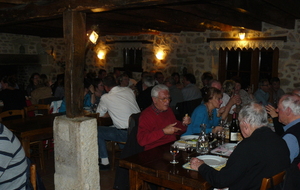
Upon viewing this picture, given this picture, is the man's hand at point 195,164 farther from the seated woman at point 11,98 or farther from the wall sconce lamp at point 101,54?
the wall sconce lamp at point 101,54

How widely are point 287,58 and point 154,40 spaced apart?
13.8 ft

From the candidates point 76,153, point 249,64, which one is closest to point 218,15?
point 249,64

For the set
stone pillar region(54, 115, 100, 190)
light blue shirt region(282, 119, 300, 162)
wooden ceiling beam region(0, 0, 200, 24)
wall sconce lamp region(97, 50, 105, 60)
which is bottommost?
stone pillar region(54, 115, 100, 190)

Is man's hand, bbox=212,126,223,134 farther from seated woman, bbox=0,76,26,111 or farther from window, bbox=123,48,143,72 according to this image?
window, bbox=123,48,143,72

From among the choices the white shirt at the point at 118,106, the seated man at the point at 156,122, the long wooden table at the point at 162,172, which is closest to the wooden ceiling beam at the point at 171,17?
the white shirt at the point at 118,106

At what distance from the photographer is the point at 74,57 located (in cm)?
336

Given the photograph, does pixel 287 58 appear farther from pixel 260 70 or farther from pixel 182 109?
pixel 182 109

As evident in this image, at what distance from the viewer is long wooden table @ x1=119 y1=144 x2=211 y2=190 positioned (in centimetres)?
243

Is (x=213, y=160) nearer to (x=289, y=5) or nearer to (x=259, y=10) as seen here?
(x=259, y=10)

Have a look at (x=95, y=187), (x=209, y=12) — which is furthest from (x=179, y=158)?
(x=209, y=12)

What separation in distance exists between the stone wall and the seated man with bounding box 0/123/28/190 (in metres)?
6.86

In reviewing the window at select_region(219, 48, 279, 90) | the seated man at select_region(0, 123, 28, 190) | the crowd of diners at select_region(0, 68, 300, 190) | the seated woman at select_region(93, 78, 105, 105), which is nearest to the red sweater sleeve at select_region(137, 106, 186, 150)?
the crowd of diners at select_region(0, 68, 300, 190)

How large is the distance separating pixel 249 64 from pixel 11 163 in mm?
7238

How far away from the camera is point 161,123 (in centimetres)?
355
